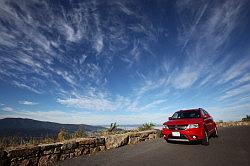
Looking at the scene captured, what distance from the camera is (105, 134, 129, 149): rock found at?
29.1ft

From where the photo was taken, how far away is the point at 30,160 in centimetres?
578

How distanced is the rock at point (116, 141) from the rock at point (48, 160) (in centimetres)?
276

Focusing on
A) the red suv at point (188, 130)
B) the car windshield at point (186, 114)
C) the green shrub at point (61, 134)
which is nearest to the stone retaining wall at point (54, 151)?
the green shrub at point (61, 134)

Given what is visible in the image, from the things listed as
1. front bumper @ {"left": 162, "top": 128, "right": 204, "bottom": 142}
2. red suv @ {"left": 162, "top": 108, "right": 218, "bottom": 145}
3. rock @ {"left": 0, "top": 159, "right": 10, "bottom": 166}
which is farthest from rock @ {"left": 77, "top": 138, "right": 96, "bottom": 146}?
front bumper @ {"left": 162, "top": 128, "right": 204, "bottom": 142}

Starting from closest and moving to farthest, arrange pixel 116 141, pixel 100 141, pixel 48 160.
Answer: pixel 48 160
pixel 100 141
pixel 116 141

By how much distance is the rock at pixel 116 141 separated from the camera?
8875 millimetres

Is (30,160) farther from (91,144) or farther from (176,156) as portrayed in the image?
(176,156)

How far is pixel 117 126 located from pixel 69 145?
6230 mm

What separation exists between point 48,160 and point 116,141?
363cm

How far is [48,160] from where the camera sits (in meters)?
6.23

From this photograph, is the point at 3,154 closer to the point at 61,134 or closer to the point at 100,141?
the point at 61,134

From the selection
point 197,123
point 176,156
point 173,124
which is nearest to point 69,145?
point 176,156

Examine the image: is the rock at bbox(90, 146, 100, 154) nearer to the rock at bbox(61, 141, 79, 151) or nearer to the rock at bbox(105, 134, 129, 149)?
the rock at bbox(105, 134, 129, 149)

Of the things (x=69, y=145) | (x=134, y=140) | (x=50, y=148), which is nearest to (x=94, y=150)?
(x=69, y=145)
